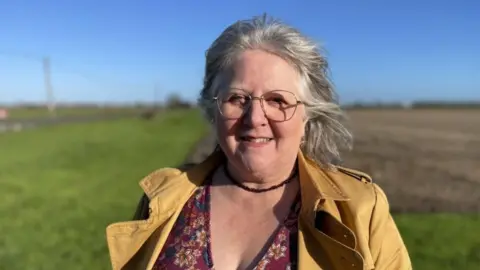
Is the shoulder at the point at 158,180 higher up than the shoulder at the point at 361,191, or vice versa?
the shoulder at the point at 361,191

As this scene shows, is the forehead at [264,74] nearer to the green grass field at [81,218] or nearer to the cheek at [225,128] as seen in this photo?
the cheek at [225,128]

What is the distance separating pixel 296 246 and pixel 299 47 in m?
0.75

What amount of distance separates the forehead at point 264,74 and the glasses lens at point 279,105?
0.02 metres

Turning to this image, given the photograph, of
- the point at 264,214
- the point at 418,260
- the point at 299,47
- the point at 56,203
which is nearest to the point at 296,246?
the point at 264,214

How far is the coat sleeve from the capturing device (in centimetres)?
210

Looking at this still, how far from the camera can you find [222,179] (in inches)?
101

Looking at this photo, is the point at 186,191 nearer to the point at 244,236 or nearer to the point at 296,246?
the point at 244,236

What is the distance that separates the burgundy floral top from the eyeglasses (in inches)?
14.9

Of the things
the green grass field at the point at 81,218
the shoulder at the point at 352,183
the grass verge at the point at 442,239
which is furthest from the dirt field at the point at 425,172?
the shoulder at the point at 352,183

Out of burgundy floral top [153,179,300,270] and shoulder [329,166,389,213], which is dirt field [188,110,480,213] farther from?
burgundy floral top [153,179,300,270]

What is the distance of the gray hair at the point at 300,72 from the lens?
7.38ft

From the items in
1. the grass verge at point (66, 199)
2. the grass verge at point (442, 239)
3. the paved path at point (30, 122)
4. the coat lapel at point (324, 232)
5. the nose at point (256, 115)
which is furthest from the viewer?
the paved path at point (30, 122)

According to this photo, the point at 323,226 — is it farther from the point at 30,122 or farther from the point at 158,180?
the point at 30,122

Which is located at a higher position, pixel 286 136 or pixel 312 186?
pixel 286 136
